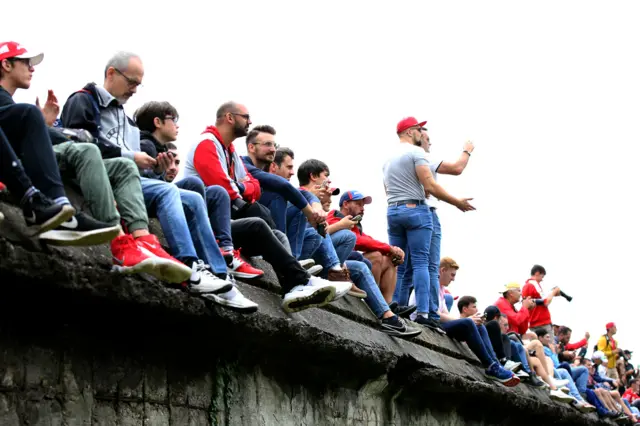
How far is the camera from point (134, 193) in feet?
16.5

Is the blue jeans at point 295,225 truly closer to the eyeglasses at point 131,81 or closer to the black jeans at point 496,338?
the eyeglasses at point 131,81

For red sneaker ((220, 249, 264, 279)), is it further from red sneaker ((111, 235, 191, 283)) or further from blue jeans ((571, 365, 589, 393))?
blue jeans ((571, 365, 589, 393))

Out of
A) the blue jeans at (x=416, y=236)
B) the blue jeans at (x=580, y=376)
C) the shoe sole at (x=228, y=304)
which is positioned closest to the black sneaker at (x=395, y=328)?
the blue jeans at (x=416, y=236)

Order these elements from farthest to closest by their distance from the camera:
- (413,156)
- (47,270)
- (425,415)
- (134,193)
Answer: (413,156) → (425,415) → (134,193) → (47,270)

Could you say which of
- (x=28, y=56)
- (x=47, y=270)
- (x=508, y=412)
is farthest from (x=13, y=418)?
(x=508, y=412)

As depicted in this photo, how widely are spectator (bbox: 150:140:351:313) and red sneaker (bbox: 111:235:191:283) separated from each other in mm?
1555

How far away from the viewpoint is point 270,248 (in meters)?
6.42

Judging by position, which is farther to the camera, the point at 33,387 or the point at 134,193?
the point at 134,193

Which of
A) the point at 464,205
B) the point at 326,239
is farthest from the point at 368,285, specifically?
the point at 464,205

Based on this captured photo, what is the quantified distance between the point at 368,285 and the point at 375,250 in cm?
84

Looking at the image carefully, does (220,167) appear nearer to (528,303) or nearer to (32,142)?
(32,142)

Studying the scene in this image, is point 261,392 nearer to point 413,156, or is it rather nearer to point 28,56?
point 28,56

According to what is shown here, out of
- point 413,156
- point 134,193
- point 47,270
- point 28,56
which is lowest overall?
point 47,270

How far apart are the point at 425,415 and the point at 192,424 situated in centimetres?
408
